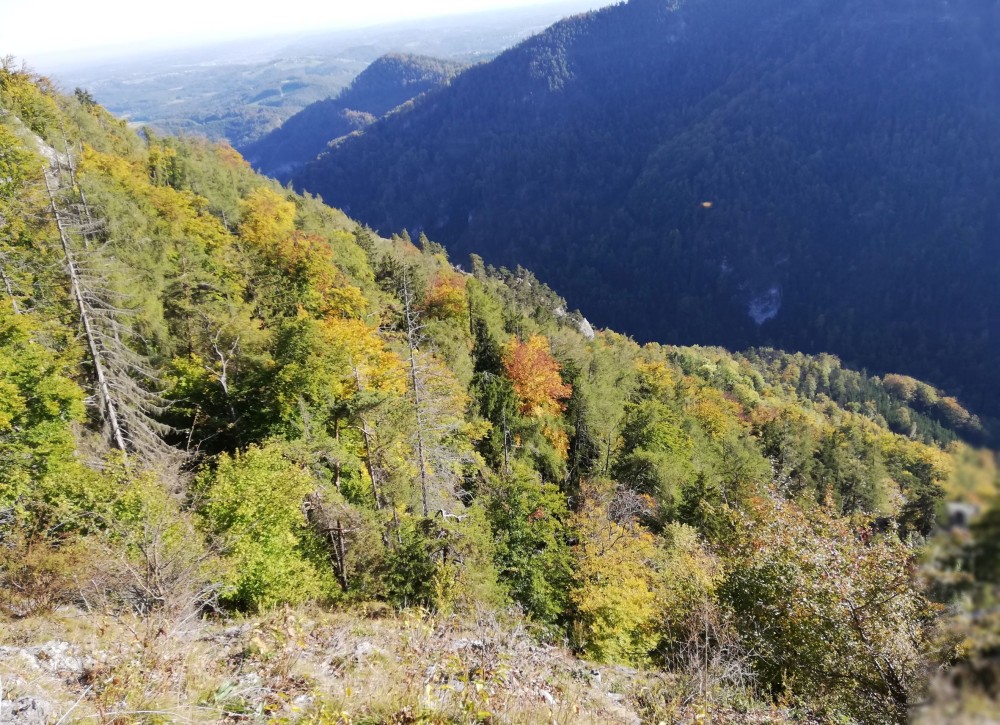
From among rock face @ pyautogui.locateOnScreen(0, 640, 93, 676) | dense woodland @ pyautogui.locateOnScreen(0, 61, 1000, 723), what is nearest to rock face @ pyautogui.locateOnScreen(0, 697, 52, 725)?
dense woodland @ pyautogui.locateOnScreen(0, 61, 1000, 723)

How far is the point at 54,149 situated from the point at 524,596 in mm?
39028

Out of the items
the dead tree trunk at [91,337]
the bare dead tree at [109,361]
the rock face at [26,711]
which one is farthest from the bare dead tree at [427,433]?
the rock face at [26,711]

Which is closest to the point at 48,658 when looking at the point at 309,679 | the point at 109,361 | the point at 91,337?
the point at 309,679

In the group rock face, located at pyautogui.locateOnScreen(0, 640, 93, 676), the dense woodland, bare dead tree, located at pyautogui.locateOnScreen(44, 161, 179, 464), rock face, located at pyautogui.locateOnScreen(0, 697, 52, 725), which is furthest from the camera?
bare dead tree, located at pyautogui.locateOnScreen(44, 161, 179, 464)

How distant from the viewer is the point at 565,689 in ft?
27.9

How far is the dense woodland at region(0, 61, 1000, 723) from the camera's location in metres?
9.70

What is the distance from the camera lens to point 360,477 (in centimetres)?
2267

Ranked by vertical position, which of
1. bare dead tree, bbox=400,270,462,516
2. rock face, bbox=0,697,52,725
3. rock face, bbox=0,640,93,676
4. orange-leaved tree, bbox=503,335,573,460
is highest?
rock face, bbox=0,697,52,725

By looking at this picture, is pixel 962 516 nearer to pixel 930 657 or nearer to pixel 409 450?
pixel 930 657

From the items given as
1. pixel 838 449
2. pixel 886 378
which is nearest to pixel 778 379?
pixel 886 378

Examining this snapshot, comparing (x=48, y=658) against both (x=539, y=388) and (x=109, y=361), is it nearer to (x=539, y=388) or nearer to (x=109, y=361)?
(x=109, y=361)

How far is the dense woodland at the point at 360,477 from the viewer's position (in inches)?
382

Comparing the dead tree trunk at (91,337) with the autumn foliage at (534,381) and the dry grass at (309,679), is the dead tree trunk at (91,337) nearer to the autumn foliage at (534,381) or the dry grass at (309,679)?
the dry grass at (309,679)

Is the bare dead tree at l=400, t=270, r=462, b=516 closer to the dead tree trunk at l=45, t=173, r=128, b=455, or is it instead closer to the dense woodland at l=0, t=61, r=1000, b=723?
the dense woodland at l=0, t=61, r=1000, b=723
